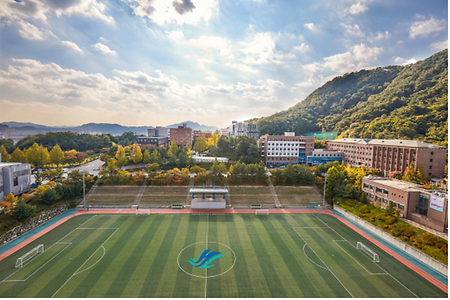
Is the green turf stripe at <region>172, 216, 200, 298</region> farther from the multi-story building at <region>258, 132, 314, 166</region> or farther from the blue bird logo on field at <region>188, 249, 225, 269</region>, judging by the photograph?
the multi-story building at <region>258, 132, 314, 166</region>

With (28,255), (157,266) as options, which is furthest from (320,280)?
(28,255)

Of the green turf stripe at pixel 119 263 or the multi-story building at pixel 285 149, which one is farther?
the multi-story building at pixel 285 149

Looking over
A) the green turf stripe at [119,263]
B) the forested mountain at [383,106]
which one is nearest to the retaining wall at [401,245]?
the green turf stripe at [119,263]

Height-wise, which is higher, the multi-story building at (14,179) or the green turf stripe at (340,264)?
the multi-story building at (14,179)

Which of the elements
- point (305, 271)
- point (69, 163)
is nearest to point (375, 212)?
point (305, 271)

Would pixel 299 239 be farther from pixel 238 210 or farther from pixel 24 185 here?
pixel 24 185

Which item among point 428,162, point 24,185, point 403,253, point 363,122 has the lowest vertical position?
point 403,253

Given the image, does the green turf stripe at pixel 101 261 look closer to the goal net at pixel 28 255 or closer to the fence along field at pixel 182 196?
the goal net at pixel 28 255
